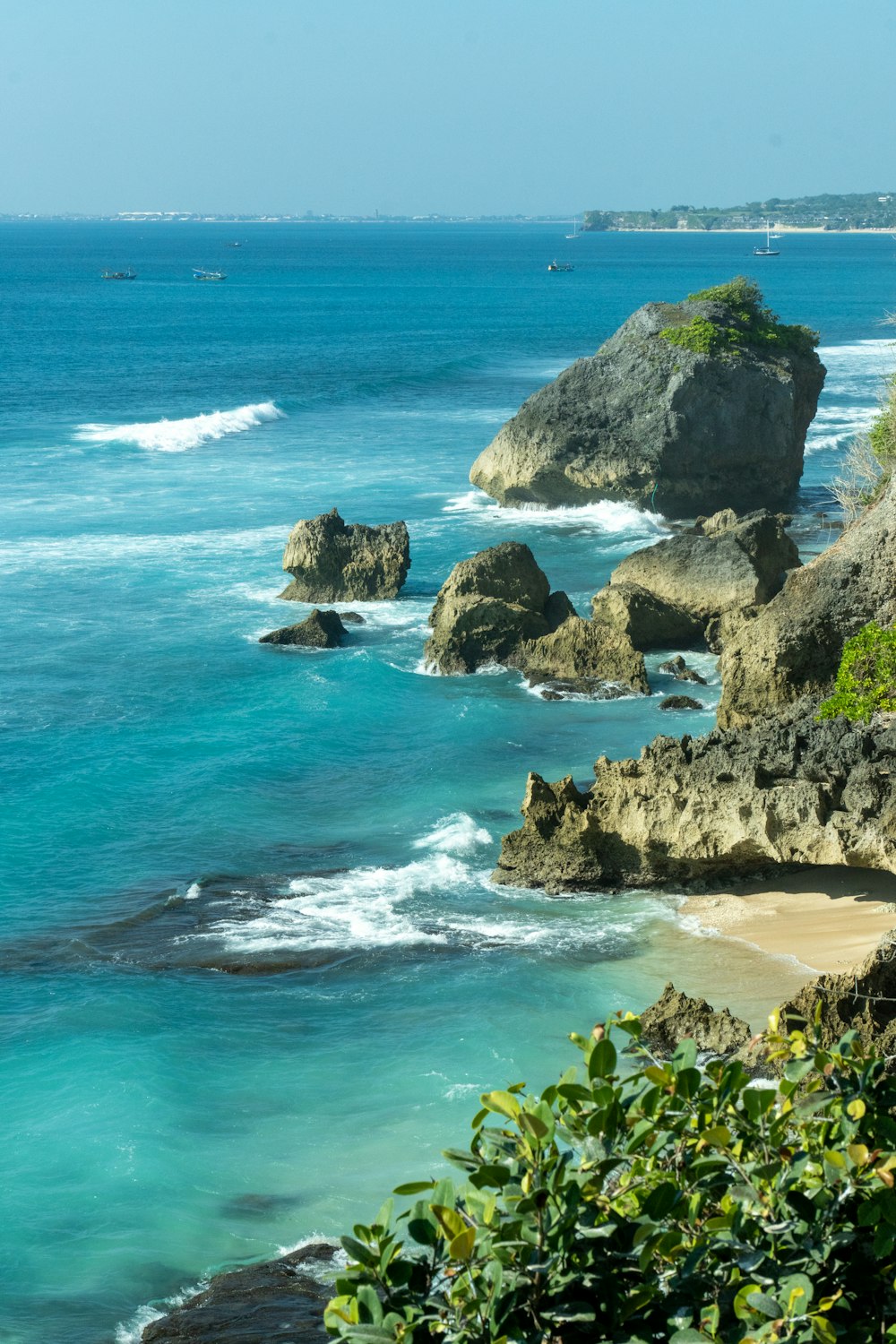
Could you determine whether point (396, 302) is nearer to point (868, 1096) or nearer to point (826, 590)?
point (826, 590)

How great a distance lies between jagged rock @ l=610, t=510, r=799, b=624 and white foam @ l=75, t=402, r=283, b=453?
3313cm

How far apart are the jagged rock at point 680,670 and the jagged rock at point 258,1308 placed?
18.6 meters

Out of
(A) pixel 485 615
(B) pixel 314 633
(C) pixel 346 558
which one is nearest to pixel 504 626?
(A) pixel 485 615

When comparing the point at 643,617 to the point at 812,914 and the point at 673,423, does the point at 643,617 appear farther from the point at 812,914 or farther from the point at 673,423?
the point at 673,423

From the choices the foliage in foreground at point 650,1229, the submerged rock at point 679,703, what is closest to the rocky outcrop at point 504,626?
the submerged rock at point 679,703

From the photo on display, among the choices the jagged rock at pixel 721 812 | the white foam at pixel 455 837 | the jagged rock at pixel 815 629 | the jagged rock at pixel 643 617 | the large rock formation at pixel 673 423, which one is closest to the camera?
the jagged rock at pixel 721 812

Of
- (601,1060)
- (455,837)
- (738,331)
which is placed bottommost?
(455,837)

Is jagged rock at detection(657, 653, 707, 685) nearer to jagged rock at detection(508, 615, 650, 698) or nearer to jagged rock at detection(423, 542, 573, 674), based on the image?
jagged rock at detection(508, 615, 650, 698)

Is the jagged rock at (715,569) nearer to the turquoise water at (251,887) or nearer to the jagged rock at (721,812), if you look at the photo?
the turquoise water at (251,887)

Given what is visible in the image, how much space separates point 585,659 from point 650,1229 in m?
24.6

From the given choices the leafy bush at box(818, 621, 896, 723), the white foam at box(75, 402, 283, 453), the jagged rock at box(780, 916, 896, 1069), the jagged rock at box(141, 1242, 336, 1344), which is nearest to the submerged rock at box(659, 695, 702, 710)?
the leafy bush at box(818, 621, 896, 723)

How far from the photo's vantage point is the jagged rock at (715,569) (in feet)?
104

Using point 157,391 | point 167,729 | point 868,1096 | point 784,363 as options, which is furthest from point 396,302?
point 868,1096

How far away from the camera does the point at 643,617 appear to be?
31.5 metres
